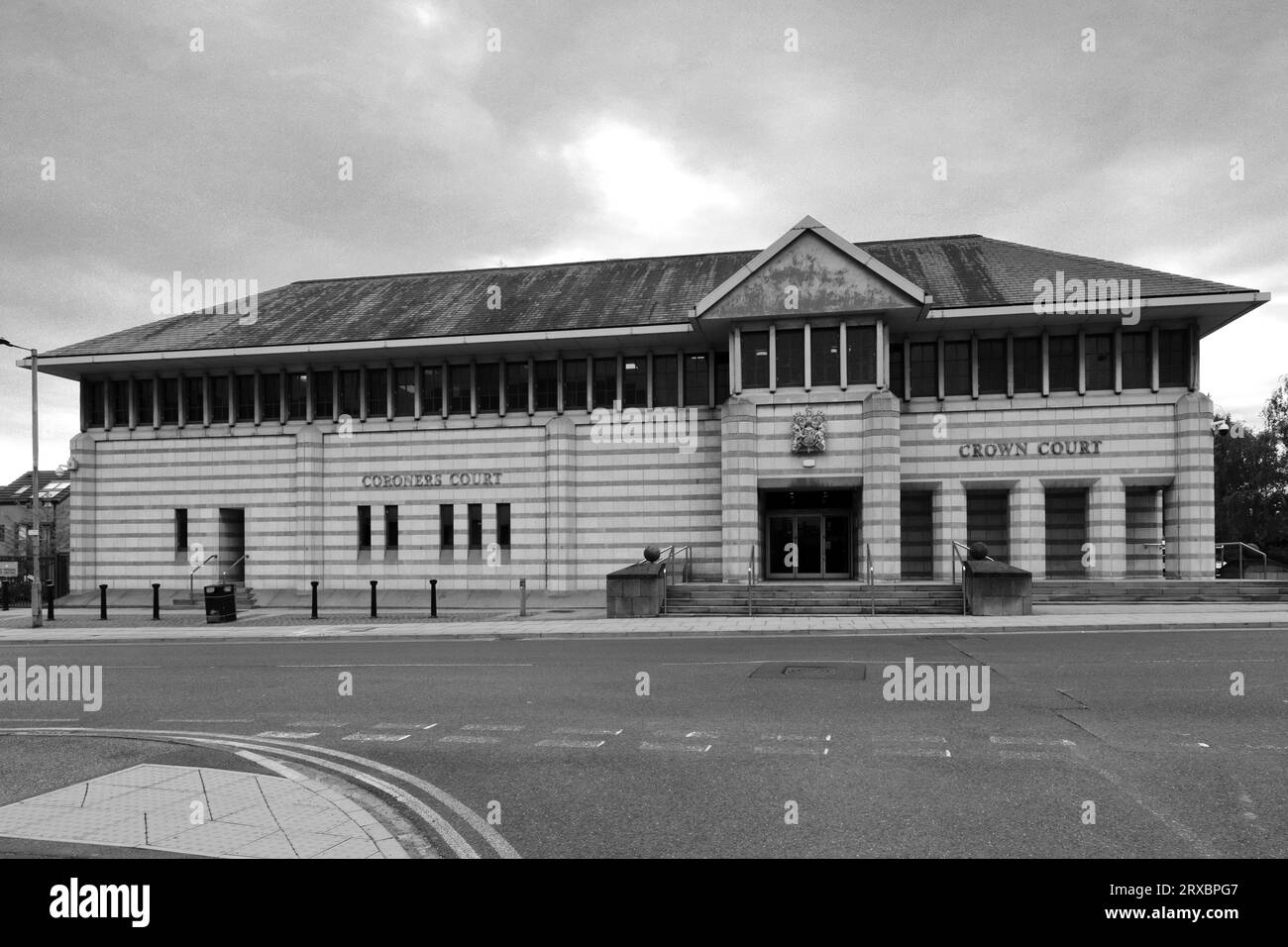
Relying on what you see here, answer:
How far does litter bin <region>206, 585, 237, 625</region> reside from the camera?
24.2 metres

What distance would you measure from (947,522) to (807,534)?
447 cm

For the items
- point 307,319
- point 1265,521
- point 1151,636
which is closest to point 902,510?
point 1151,636

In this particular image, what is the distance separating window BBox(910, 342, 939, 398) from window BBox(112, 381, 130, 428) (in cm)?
2925

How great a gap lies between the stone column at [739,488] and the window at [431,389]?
1074cm

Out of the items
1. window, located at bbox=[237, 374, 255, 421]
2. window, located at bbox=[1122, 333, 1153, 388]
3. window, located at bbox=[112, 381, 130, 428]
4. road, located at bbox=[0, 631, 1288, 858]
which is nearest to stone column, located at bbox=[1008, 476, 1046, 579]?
window, located at bbox=[1122, 333, 1153, 388]

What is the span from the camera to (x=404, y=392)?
31188 mm

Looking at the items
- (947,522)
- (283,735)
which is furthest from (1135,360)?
(283,735)

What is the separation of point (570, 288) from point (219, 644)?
19007 millimetres

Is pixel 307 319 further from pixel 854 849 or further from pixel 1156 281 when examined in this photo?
pixel 854 849

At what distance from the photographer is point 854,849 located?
529 cm

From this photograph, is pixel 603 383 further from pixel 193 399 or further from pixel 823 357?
pixel 193 399

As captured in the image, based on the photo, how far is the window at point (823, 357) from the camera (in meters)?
26.9

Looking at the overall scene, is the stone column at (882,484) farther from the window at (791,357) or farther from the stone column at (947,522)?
the window at (791,357)

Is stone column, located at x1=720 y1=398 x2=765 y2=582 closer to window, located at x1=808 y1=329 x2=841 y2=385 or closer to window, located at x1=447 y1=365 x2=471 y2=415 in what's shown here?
window, located at x1=808 y1=329 x2=841 y2=385
